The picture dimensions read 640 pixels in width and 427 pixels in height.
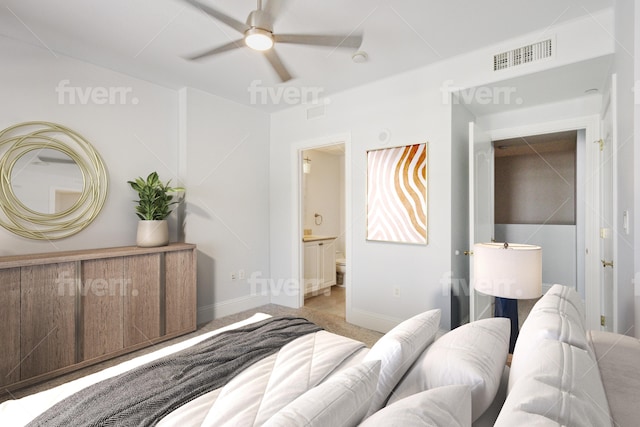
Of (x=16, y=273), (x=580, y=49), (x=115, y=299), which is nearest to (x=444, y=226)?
(x=580, y=49)

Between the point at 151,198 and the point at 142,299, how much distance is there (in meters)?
0.95

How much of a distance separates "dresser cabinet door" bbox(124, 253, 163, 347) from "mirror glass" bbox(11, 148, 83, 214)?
2.58 feet

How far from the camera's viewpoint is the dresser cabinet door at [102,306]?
2490mm

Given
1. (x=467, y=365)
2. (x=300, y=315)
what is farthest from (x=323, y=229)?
(x=467, y=365)

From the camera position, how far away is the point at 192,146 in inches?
138

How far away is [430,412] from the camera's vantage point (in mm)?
754

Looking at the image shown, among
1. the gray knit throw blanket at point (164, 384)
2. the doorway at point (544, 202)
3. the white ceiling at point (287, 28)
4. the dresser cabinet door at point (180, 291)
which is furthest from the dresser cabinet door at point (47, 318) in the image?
the doorway at point (544, 202)

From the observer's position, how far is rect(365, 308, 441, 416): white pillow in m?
1.12

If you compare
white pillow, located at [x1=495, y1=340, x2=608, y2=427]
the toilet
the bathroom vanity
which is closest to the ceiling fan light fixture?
white pillow, located at [x1=495, y1=340, x2=608, y2=427]

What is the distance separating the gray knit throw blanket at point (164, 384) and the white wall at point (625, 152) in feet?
6.00

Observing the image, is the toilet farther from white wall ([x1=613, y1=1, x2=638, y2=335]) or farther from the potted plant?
white wall ([x1=613, y1=1, x2=638, y2=335])

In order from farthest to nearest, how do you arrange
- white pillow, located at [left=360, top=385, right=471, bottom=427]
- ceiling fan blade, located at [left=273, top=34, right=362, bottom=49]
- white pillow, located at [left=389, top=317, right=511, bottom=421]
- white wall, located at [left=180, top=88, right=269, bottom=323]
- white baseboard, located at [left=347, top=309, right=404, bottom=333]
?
white wall, located at [left=180, top=88, right=269, bottom=323] → white baseboard, located at [left=347, top=309, right=404, bottom=333] → ceiling fan blade, located at [left=273, top=34, right=362, bottom=49] → white pillow, located at [left=389, top=317, right=511, bottom=421] → white pillow, located at [left=360, top=385, right=471, bottom=427]

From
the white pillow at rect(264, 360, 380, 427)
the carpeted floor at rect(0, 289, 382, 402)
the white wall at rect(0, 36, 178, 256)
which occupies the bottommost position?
the carpeted floor at rect(0, 289, 382, 402)

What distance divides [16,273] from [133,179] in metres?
1.31
